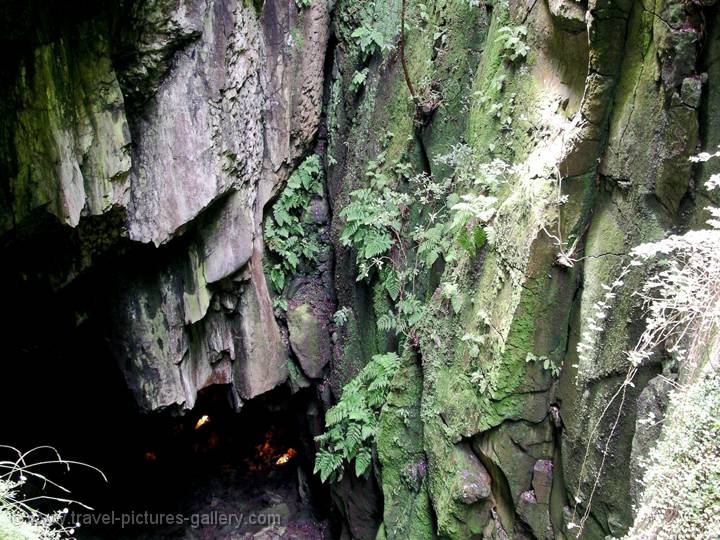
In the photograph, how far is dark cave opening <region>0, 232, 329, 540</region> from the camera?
304 inches

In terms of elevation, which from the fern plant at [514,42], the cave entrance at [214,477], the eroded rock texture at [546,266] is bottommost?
the cave entrance at [214,477]

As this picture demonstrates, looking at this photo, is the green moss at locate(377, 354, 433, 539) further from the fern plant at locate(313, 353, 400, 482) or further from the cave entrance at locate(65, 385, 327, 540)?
the cave entrance at locate(65, 385, 327, 540)

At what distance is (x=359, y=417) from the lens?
6.62 m

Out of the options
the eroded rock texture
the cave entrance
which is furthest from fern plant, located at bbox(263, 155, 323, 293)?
the eroded rock texture

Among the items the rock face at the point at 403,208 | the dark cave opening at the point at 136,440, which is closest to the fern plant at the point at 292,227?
the rock face at the point at 403,208

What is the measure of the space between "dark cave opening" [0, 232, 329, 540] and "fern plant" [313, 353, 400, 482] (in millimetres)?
1795

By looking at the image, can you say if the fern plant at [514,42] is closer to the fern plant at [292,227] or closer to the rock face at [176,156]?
the rock face at [176,156]

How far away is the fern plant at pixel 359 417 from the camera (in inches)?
260

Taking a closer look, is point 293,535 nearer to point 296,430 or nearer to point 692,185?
point 296,430

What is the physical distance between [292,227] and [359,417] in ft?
10.5

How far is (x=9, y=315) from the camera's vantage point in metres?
7.48

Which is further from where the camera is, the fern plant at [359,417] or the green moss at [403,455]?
the fern plant at [359,417]

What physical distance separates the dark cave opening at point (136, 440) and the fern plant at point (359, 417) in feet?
5.89

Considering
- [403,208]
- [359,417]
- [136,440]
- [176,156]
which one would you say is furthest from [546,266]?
[136,440]
